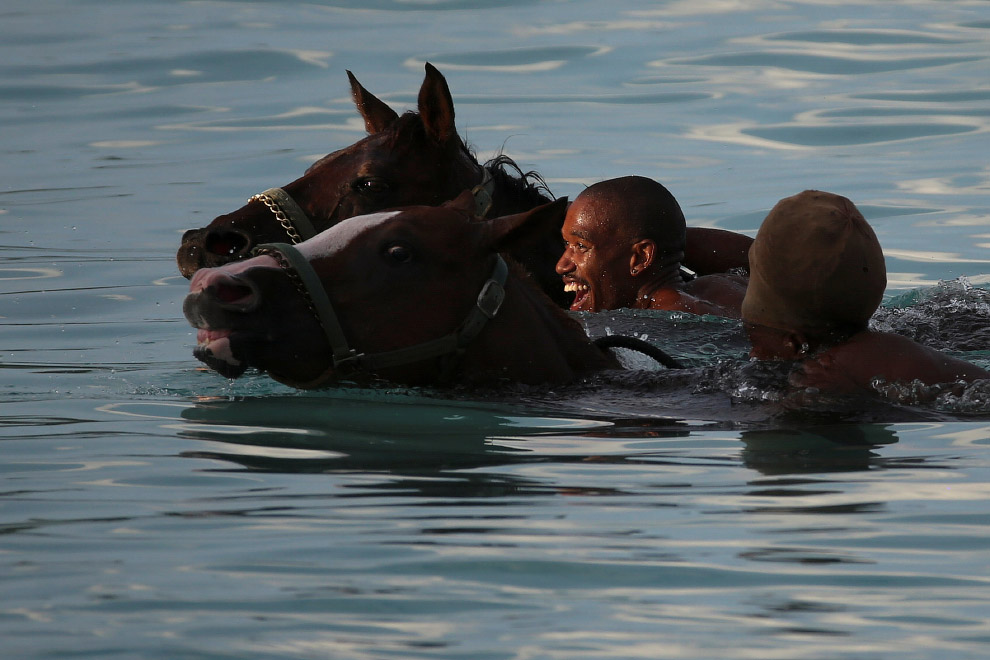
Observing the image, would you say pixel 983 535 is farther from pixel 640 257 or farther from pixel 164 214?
pixel 164 214

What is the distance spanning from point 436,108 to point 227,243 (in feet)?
3.69

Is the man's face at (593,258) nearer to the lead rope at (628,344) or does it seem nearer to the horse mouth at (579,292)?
the horse mouth at (579,292)

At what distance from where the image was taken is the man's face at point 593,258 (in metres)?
8.42

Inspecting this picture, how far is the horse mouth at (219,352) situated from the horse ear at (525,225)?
0.97 m

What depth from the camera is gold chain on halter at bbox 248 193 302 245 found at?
22.8 feet

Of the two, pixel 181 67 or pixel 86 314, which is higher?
pixel 181 67

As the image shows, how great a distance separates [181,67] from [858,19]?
7.67 m

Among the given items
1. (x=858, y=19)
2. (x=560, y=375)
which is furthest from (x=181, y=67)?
(x=560, y=375)

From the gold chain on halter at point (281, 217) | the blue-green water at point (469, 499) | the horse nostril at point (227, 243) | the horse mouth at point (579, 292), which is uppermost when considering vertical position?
the gold chain on halter at point (281, 217)

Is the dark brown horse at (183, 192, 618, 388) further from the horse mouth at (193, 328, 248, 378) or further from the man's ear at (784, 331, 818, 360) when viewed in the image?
the man's ear at (784, 331, 818, 360)

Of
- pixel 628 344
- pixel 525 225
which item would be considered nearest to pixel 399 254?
pixel 525 225

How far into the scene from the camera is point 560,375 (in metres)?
5.96

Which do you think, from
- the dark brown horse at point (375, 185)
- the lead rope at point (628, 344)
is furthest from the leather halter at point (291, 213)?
the lead rope at point (628, 344)

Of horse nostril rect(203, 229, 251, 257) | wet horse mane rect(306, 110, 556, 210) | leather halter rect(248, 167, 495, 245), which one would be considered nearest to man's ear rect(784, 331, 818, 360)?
leather halter rect(248, 167, 495, 245)
